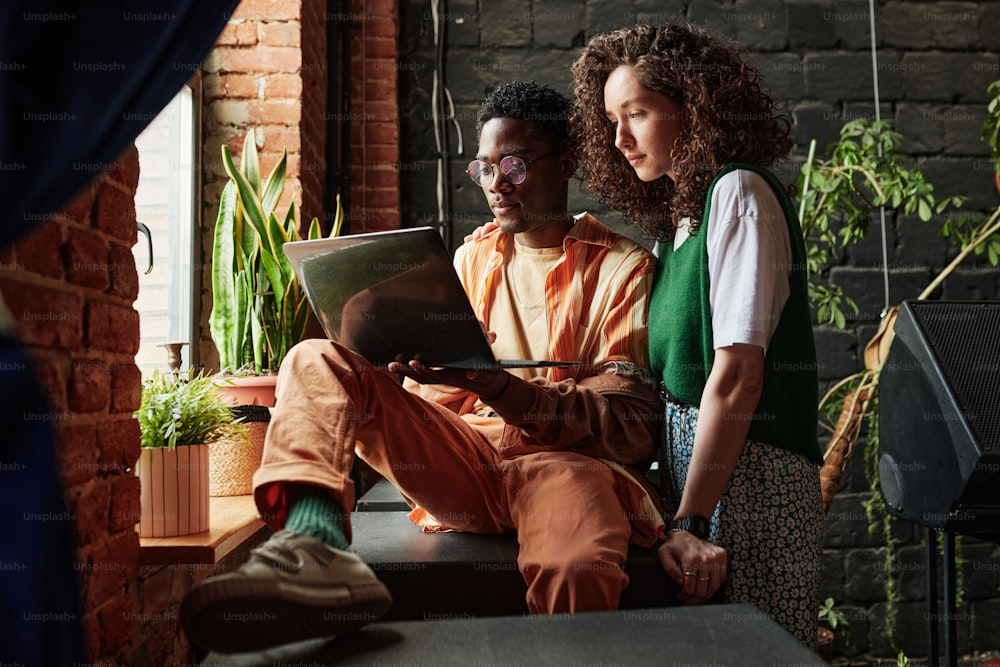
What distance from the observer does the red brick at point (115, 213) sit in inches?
52.0

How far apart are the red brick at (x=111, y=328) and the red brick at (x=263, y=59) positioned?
156 cm

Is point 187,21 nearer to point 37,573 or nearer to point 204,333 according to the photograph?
point 37,573

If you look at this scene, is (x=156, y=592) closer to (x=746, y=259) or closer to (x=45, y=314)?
(x=45, y=314)

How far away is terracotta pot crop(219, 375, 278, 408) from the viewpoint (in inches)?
85.4

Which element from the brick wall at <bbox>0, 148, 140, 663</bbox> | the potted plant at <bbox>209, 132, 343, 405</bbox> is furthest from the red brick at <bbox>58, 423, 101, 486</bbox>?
the potted plant at <bbox>209, 132, 343, 405</bbox>

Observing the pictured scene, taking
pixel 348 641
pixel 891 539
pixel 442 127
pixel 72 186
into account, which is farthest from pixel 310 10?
pixel 891 539

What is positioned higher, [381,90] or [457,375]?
[381,90]

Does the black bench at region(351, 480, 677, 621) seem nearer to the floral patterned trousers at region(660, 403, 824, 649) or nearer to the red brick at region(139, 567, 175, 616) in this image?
the floral patterned trousers at region(660, 403, 824, 649)

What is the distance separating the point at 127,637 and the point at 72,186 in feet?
2.54

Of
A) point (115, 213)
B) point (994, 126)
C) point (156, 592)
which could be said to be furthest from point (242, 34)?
point (994, 126)

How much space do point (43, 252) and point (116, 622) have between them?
23.2 inches

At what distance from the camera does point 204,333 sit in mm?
2719

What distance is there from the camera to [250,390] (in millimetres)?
2176

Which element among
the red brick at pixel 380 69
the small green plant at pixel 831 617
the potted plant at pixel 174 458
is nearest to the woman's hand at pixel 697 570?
the potted plant at pixel 174 458
